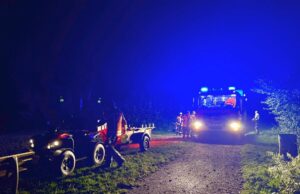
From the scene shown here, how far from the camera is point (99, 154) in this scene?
1037cm

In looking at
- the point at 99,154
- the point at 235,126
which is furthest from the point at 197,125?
the point at 99,154

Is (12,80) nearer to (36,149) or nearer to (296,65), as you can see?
(36,149)

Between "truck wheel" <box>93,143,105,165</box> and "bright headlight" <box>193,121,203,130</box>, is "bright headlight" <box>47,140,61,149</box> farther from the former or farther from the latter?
"bright headlight" <box>193,121,203,130</box>

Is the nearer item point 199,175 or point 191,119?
point 199,175

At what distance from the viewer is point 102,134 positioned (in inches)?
425

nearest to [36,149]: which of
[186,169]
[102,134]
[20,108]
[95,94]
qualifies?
[102,134]

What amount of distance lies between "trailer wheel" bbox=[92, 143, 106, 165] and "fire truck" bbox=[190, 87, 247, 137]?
750cm

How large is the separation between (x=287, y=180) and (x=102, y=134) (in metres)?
6.32

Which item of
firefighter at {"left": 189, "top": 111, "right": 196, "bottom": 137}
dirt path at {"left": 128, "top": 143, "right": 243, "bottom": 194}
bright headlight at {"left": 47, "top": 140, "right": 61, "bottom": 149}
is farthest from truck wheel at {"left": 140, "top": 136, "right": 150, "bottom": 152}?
bright headlight at {"left": 47, "top": 140, "right": 61, "bottom": 149}

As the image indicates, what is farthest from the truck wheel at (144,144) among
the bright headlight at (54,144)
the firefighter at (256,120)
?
the firefighter at (256,120)

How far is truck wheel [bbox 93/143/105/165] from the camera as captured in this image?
395 inches

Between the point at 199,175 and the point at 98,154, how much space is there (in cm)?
358

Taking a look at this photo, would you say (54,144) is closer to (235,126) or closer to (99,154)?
(99,154)

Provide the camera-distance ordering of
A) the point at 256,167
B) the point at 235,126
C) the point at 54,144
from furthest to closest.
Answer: the point at 235,126, the point at 256,167, the point at 54,144
